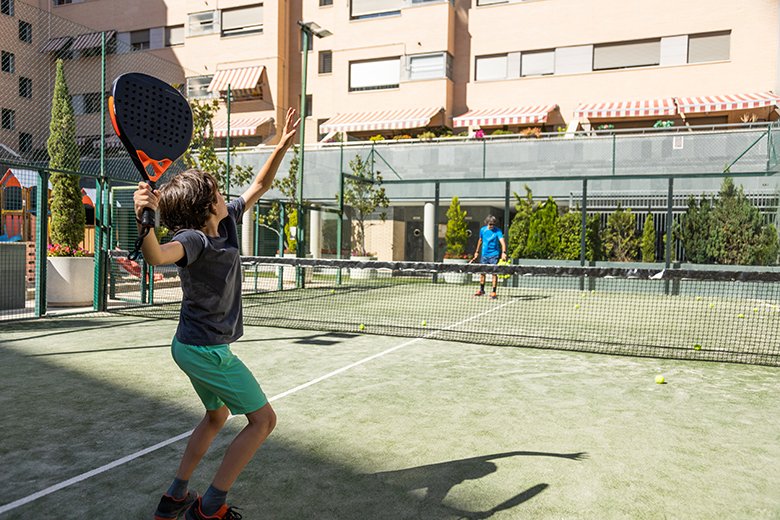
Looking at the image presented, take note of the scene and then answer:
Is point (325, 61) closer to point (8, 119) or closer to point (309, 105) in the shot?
point (309, 105)

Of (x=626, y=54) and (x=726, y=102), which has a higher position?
(x=626, y=54)

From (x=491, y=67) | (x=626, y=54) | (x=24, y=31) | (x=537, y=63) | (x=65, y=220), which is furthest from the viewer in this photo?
(x=491, y=67)

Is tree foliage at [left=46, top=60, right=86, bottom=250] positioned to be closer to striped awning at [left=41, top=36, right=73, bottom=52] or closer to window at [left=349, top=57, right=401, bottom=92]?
striped awning at [left=41, top=36, right=73, bottom=52]

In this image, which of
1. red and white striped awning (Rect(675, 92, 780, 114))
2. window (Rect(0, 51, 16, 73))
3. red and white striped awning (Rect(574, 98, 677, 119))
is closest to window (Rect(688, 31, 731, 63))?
red and white striped awning (Rect(675, 92, 780, 114))

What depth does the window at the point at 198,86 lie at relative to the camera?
3080 cm

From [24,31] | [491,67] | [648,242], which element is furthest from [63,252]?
[491,67]

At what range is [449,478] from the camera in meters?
3.25

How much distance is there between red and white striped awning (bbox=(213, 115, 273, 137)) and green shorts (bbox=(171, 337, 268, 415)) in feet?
90.3

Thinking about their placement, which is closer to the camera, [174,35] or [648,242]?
[648,242]

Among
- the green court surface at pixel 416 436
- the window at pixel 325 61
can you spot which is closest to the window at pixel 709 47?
the window at pixel 325 61

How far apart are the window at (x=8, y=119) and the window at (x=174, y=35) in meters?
19.9

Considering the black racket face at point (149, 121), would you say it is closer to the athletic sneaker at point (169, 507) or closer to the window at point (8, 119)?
the athletic sneaker at point (169, 507)

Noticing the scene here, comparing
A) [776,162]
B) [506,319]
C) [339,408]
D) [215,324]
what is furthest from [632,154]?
[215,324]

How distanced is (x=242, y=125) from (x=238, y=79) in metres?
2.34
